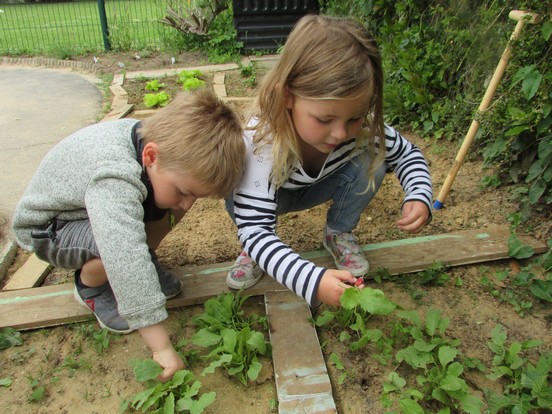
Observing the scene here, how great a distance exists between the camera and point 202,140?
1.46m

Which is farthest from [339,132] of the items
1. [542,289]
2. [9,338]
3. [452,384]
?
[9,338]

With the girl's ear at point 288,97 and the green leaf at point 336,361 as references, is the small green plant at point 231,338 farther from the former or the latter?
the girl's ear at point 288,97

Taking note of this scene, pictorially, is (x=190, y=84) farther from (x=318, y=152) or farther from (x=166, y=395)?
(x=166, y=395)

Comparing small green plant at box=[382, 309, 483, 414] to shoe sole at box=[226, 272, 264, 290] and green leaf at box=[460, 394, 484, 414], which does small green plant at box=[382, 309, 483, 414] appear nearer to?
green leaf at box=[460, 394, 484, 414]

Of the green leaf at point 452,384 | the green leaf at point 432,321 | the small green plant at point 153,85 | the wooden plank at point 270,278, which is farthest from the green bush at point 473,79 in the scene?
the small green plant at point 153,85

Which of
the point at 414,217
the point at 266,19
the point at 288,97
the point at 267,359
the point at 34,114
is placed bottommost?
the point at 34,114

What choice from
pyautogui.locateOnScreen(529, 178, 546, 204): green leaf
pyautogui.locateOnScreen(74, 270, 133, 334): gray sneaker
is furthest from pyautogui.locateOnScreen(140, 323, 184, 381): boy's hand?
pyautogui.locateOnScreen(529, 178, 546, 204): green leaf

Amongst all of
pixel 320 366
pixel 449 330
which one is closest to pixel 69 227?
pixel 320 366

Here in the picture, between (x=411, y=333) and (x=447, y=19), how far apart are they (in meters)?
2.36

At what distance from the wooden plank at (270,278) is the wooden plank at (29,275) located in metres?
0.12

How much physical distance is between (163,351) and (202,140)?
0.69 meters

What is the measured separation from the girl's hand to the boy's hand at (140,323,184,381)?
3.20 ft

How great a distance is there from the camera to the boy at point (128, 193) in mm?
1381

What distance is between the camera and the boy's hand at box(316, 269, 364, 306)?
1.47 metres
